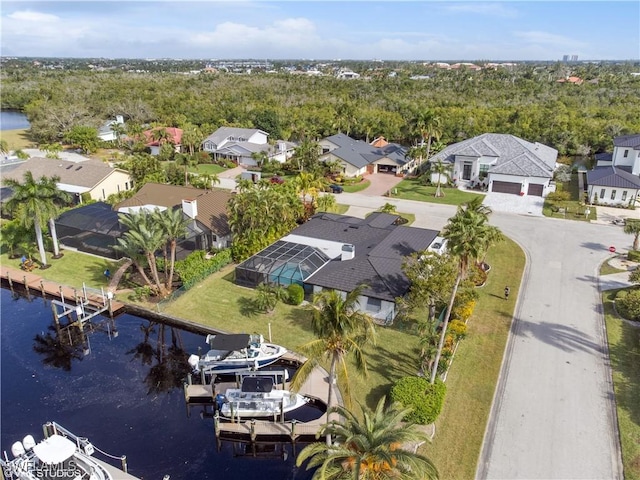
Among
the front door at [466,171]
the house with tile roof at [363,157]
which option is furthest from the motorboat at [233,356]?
the front door at [466,171]

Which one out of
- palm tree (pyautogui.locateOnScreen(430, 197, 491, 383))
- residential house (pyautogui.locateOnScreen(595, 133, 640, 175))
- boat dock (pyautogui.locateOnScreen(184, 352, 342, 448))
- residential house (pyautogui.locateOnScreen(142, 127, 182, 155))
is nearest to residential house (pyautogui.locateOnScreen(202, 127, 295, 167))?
residential house (pyautogui.locateOnScreen(142, 127, 182, 155))

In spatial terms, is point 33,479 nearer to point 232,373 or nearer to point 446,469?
point 232,373

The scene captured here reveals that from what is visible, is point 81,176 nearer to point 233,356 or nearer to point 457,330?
point 233,356

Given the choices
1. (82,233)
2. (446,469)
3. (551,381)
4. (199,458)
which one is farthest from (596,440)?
(82,233)

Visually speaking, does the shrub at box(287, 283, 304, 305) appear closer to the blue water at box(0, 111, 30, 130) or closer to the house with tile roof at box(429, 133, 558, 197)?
the house with tile roof at box(429, 133, 558, 197)

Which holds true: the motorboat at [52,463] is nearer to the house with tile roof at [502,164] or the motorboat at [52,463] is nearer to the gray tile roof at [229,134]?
the house with tile roof at [502,164]

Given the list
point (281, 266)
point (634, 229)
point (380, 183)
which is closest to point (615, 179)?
point (634, 229)
